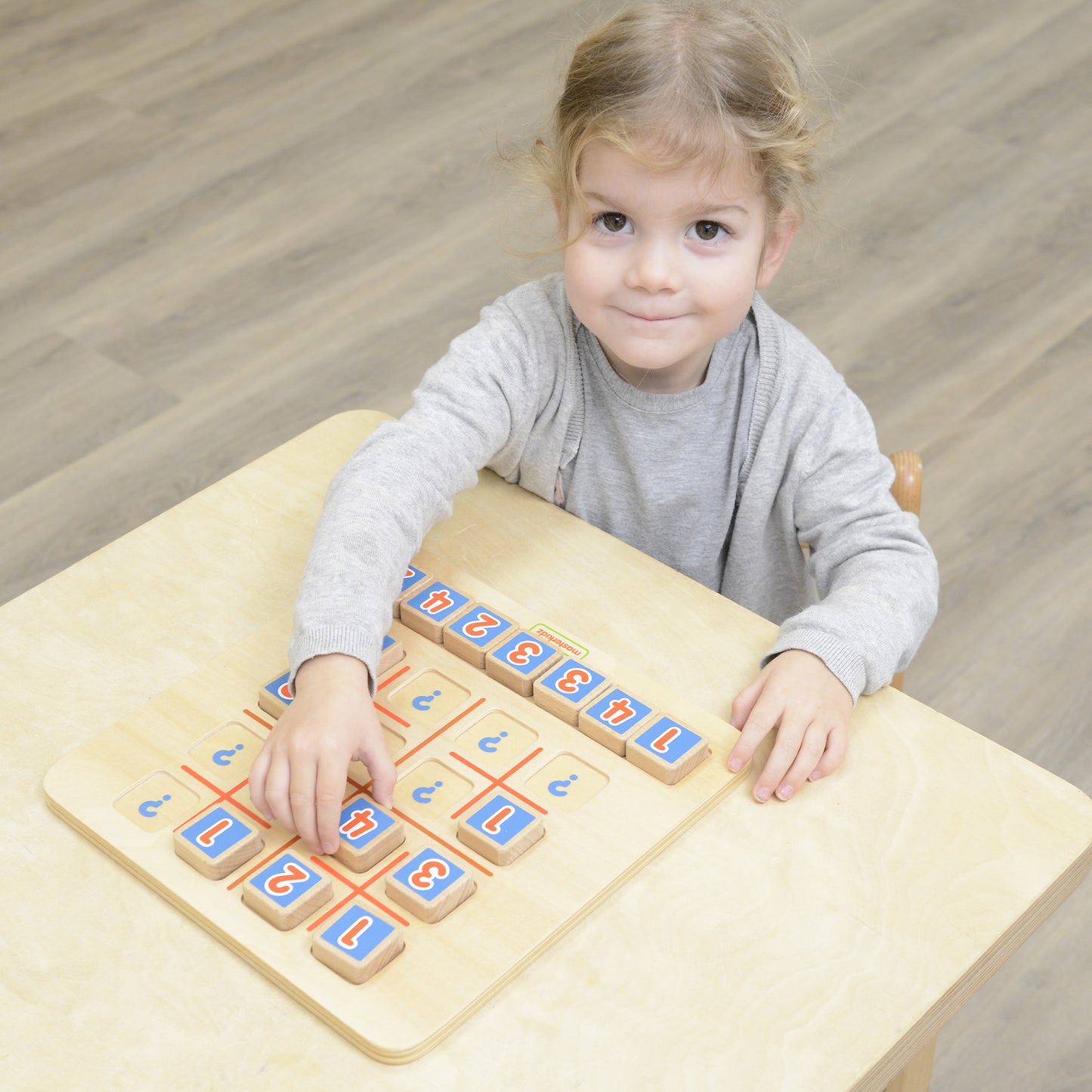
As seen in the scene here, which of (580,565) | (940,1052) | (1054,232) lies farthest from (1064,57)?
(580,565)

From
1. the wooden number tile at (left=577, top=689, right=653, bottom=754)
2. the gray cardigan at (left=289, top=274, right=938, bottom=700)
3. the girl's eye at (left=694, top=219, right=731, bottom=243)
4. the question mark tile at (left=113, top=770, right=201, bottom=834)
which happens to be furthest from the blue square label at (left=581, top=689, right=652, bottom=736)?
the girl's eye at (left=694, top=219, right=731, bottom=243)

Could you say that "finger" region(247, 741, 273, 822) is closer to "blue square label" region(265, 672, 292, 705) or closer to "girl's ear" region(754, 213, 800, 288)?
"blue square label" region(265, 672, 292, 705)

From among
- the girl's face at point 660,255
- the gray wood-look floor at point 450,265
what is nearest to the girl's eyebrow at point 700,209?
the girl's face at point 660,255

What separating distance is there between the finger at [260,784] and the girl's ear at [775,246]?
477 millimetres

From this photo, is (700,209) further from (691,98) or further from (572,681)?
(572,681)

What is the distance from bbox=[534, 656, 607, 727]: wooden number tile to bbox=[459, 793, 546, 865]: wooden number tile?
0.08 metres

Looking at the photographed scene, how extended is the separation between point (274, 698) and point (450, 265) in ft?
5.43

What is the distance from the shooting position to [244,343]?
7.17 feet

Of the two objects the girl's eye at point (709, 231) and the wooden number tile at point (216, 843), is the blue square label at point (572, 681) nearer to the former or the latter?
the wooden number tile at point (216, 843)

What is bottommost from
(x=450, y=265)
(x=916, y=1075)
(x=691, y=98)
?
(x=450, y=265)

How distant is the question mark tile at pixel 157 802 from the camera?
28.4 inches

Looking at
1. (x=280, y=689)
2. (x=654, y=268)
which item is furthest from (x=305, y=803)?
(x=654, y=268)

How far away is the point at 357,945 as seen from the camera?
0.65m

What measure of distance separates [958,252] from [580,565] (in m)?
1.71
